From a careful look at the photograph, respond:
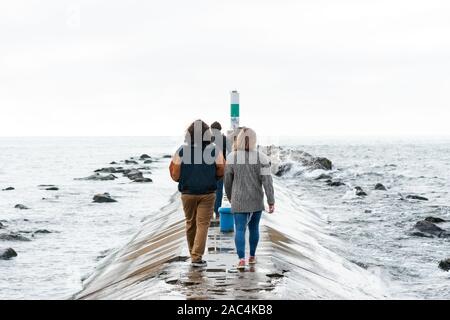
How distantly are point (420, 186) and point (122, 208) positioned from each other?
83.1ft

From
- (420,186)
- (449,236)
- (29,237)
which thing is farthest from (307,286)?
(420,186)

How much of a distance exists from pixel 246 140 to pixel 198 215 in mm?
1559

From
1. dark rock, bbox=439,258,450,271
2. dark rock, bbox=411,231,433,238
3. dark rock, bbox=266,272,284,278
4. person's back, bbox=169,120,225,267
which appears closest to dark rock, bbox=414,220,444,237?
dark rock, bbox=411,231,433,238

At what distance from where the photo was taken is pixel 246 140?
9609 mm

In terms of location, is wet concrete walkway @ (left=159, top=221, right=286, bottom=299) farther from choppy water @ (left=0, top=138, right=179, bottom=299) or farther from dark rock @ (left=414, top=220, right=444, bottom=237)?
dark rock @ (left=414, top=220, right=444, bottom=237)

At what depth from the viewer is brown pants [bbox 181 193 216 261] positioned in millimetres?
10141

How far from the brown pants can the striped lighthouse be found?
18.0 feet

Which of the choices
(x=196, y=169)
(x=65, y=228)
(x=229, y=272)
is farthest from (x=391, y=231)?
(x=196, y=169)

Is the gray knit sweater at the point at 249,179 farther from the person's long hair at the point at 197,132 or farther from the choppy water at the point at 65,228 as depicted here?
the choppy water at the point at 65,228

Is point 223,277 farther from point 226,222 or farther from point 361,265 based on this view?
point 361,265

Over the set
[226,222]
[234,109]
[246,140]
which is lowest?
[226,222]

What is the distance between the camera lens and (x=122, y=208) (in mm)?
31234

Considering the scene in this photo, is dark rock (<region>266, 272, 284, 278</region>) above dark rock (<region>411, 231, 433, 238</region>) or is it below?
above
